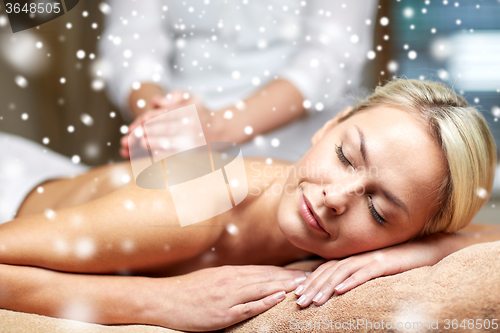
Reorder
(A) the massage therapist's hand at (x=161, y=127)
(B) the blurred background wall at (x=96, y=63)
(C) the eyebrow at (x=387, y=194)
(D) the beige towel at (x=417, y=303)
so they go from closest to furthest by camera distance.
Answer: (D) the beige towel at (x=417, y=303)
(C) the eyebrow at (x=387, y=194)
(A) the massage therapist's hand at (x=161, y=127)
(B) the blurred background wall at (x=96, y=63)

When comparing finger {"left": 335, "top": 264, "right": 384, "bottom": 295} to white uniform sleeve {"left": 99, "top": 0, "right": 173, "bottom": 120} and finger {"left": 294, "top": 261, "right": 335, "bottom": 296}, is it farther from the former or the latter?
white uniform sleeve {"left": 99, "top": 0, "right": 173, "bottom": 120}

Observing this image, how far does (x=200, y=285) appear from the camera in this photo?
54 cm

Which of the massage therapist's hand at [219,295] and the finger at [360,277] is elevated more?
the finger at [360,277]

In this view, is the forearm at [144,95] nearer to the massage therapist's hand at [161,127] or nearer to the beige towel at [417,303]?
the massage therapist's hand at [161,127]

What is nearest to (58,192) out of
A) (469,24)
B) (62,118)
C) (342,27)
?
(62,118)

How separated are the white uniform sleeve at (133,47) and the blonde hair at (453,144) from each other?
484 mm

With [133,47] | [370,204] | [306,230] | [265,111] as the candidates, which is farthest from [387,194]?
[133,47]

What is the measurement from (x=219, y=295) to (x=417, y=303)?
0.91 feet

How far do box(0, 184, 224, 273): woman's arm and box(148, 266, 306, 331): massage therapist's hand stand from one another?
0.07m

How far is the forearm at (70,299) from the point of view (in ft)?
1.73

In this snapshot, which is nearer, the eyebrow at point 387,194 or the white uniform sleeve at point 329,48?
the eyebrow at point 387,194

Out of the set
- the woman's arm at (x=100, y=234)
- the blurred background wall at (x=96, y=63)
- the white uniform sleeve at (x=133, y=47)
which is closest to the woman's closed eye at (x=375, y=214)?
the woman's arm at (x=100, y=234)

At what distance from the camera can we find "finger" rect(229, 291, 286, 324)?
1.63 ft

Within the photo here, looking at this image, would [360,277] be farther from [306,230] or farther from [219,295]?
[219,295]
